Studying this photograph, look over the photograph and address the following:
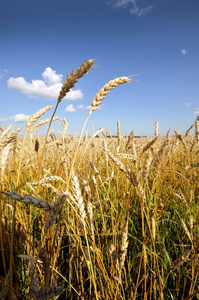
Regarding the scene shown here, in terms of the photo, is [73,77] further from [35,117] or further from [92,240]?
[92,240]

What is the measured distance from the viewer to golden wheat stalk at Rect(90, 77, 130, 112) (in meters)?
0.79

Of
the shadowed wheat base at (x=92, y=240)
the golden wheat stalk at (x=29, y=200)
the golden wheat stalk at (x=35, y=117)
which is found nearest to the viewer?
the golden wheat stalk at (x=29, y=200)

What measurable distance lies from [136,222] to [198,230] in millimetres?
504

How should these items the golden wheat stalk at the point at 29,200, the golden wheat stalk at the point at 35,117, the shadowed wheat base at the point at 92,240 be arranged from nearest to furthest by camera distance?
the golden wheat stalk at the point at 29,200 → the shadowed wheat base at the point at 92,240 → the golden wheat stalk at the point at 35,117

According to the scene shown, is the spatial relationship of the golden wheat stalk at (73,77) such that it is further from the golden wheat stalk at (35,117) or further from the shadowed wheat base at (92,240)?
the golden wheat stalk at (35,117)

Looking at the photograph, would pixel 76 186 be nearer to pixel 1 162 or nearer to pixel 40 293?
pixel 40 293

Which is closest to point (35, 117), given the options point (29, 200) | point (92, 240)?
point (29, 200)

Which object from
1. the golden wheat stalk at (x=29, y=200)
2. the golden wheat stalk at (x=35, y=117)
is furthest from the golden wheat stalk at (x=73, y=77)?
the golden wheat stalk at (x=29, y=200)

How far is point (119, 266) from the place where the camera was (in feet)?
2.82

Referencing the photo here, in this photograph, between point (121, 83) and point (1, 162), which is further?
point (1, 162)

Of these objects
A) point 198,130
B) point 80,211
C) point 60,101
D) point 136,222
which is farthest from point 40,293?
point 198,130

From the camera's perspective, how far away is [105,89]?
0.82 m

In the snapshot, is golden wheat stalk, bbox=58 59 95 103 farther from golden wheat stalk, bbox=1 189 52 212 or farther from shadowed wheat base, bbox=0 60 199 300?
golden wheat stalk, bbox=1 189 52 212

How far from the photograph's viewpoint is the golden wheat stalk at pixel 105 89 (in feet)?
2.59
